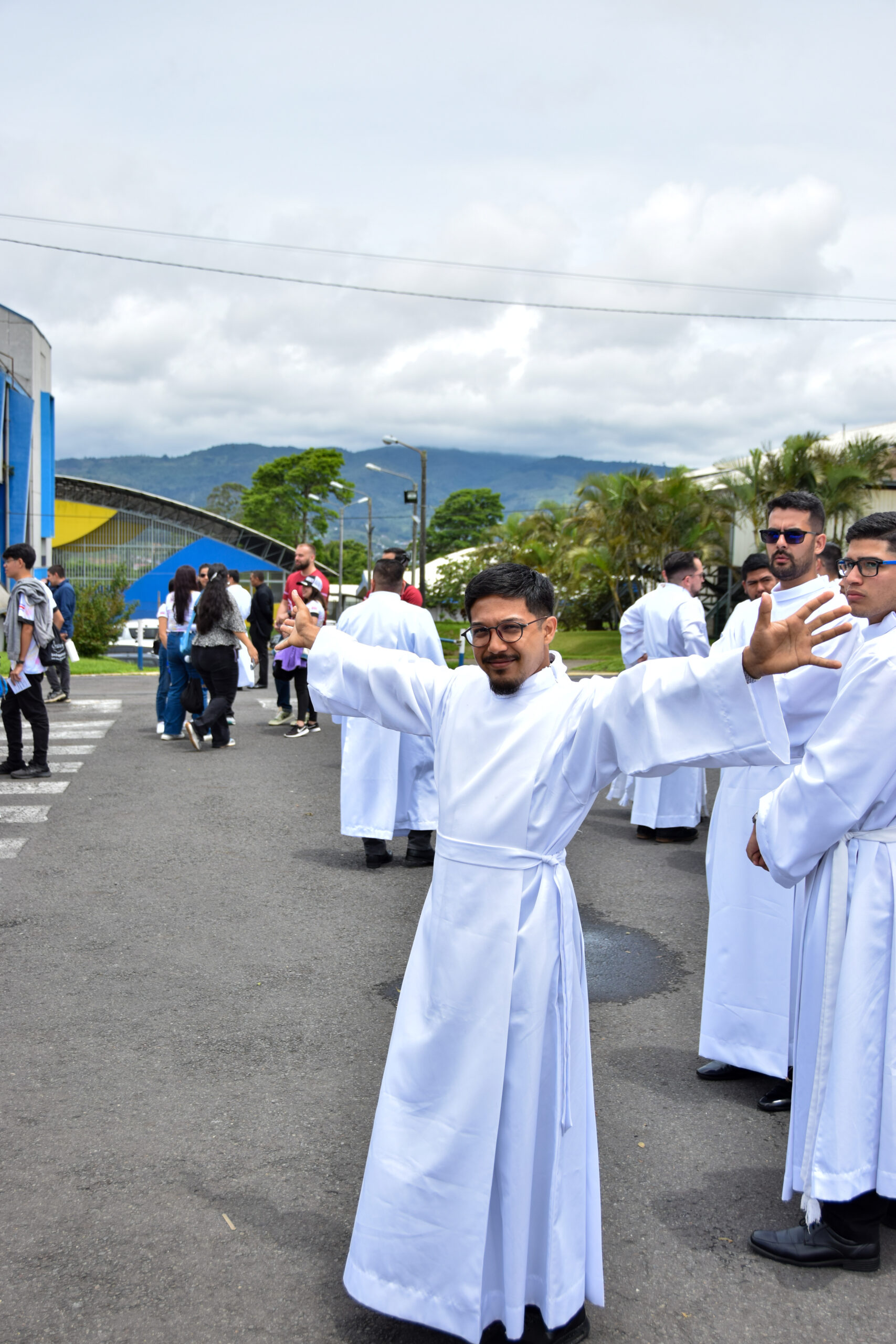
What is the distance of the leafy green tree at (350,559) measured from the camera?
109938 mm

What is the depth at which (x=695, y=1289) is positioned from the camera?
3.11m

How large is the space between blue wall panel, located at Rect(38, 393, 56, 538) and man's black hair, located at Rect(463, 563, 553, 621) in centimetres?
3369

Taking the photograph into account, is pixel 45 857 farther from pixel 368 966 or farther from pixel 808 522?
pixel 808 522

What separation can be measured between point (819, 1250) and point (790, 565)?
256cm

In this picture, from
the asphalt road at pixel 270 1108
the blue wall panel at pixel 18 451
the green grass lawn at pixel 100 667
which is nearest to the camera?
the asphalt road at pixel 270 1108

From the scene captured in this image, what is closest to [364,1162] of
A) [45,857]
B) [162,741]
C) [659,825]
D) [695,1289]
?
[695,1289]

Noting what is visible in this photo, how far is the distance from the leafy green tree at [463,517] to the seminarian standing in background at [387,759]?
349 feet

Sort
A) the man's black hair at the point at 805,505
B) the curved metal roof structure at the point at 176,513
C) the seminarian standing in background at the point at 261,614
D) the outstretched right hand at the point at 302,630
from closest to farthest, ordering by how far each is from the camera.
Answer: the outstretched right hand at the point at 302,630
the man's black hair at the point at 805,505
the seminarian standing in background at the point at 261,614
the curved metal roof structure at the point at 176,513

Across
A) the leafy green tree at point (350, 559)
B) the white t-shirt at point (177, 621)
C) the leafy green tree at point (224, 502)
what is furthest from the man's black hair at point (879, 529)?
the leafy green tree at point (224, 502)

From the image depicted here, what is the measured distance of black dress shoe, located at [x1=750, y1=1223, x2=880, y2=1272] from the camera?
10.5 ft

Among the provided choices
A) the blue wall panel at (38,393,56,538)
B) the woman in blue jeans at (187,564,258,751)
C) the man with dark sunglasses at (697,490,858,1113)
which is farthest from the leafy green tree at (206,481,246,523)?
the man with dark sunglasses at (697,490,858,1113)

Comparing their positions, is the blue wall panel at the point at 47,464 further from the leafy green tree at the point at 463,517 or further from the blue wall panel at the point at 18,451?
the leafy green tree at the point at 463,517

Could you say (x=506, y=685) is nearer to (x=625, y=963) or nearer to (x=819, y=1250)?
(x=819, y=1250)

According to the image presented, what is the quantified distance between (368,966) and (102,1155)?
80.6 inches
